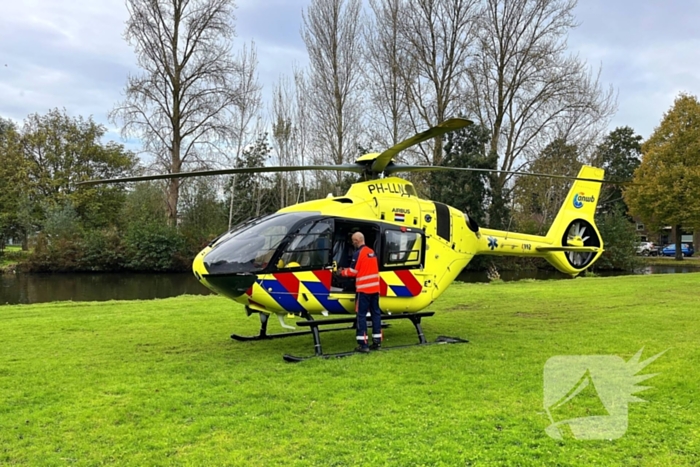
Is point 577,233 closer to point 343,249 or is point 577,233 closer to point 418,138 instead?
point 343,249

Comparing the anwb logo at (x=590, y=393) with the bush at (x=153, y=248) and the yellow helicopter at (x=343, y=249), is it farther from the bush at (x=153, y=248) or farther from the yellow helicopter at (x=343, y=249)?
the bush at (x=153, y=248)

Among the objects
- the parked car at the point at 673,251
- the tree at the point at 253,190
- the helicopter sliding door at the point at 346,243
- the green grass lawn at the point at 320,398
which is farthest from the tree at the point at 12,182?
the parked car at the point at 673,251

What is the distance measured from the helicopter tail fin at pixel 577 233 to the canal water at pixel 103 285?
15.8m

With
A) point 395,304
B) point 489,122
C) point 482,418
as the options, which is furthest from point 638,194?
point 482,418

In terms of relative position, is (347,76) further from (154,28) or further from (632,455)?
(632,455)

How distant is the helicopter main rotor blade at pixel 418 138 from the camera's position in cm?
560

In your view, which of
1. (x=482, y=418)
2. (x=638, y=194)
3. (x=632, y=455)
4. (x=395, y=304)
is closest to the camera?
(x=632, y=455)

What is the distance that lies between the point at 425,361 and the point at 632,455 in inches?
118

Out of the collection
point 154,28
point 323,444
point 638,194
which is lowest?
point 323,444

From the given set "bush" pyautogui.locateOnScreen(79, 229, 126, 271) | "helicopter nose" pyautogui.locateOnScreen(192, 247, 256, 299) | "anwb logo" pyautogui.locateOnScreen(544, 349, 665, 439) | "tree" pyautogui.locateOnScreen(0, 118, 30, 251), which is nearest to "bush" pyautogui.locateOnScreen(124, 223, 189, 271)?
"bush" pyautogui.locateOnScreen(79, 229, 126, 271)

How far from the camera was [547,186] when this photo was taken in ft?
104

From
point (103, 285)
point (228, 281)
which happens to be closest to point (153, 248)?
point (103, 285)

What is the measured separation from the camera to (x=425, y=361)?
6.45 meters

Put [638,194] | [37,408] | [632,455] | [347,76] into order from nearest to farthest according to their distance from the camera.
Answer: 1. [632,455]
2. [37,408]
3. [347,76]
4. [638,194]
